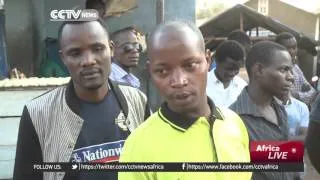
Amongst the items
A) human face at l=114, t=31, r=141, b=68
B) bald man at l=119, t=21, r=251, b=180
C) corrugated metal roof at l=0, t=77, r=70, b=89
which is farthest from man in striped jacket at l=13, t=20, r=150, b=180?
human face at l=114, t=31, r=141, b=68

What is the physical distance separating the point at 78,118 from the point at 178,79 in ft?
1.23

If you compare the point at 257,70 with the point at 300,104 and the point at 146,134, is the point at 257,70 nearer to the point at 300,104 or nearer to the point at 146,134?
the point at 300,104

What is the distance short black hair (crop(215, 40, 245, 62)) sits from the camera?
5.32 ft

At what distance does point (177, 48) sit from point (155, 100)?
1.40ft

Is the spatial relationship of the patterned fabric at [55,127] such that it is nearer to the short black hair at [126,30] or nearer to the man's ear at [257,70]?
the man's ear at [257,70]

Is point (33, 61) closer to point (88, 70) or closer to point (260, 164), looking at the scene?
point (88, 70)

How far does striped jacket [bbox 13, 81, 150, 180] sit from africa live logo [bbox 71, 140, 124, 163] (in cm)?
2

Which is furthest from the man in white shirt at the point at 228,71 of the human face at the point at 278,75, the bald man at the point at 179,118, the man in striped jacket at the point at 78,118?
the bald man at the point at 179,118

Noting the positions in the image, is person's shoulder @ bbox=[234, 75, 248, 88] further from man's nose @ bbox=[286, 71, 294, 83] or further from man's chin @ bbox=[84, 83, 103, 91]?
man's chin @ bbox=[84, 83, 103, 91]

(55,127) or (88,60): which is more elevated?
(88,60)

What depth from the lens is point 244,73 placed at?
1.65 meters

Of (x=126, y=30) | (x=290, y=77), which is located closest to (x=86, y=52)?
(x=290, y=77)

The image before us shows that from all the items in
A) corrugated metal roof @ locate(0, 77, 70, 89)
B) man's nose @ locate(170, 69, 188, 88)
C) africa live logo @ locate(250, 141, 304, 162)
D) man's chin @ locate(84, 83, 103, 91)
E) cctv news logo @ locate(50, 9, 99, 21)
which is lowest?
africa live logo @ locate(250, 141, 304, 162)

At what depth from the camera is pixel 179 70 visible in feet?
3.12
